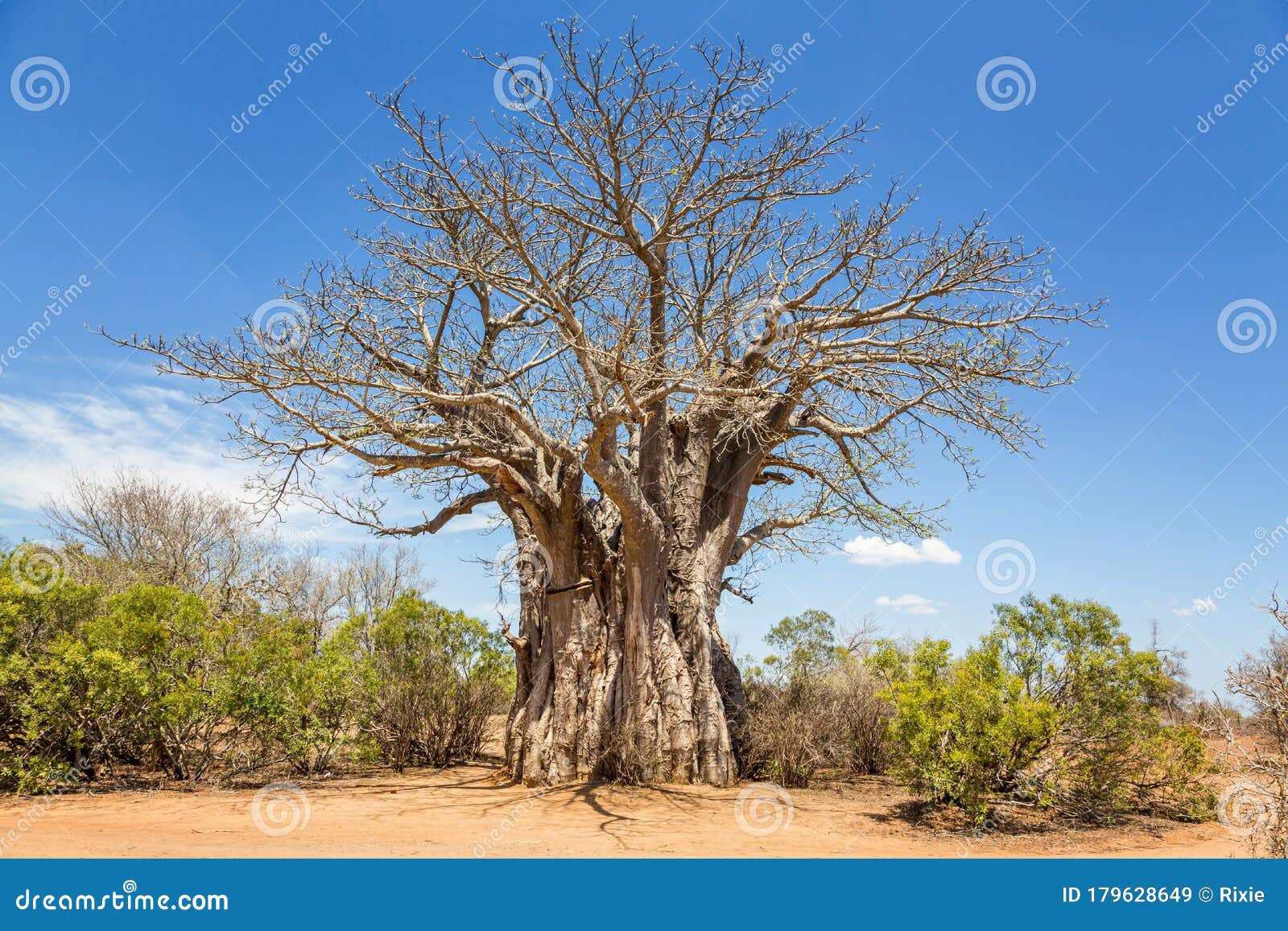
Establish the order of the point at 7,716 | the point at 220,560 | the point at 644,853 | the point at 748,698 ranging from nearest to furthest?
1. the point at 644,853
2. the point at 7,716
3. the point at 748,698
4. the point at 220,560

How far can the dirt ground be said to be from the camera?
6.17 meters

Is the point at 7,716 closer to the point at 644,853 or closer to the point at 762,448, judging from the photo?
the point at 644,853

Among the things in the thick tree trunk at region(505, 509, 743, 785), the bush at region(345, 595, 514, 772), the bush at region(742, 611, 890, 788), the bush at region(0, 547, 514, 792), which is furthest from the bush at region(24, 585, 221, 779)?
the bush at region(742, 611, 890, 788)

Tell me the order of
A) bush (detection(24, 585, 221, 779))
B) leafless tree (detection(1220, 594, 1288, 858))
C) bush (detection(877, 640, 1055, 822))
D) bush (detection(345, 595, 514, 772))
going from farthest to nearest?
bush (detection(345, 595, 514, 772))
bush (detection(24, 585, 221, 779))
bush (detection(877, 640, 1055, 822))
leafless tree (detection(1220, 594, 1288, 858))

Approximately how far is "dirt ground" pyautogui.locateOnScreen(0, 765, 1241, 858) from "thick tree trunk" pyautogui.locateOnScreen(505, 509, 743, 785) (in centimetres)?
40

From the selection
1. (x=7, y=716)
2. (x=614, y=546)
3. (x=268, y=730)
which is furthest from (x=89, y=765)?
(x=614, y=546)

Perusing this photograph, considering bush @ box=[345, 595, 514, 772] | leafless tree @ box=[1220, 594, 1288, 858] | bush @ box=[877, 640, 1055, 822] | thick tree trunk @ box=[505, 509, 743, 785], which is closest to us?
leafless tree @ box=[1220, 594, 1288, 858]

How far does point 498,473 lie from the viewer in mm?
9680

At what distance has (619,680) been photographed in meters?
9.66

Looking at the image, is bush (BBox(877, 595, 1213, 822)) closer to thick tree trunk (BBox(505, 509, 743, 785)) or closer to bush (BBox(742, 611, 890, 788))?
bush (BBox(742, 611, 890, 788))

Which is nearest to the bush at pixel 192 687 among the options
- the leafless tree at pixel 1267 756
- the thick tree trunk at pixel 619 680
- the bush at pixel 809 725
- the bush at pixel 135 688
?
the bush at pixel 135 688

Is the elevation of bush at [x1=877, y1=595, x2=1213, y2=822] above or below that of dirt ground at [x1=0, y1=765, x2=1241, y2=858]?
above

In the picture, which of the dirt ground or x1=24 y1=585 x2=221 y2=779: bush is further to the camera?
x1=24 y1=585 x2=221 y2=779: bush

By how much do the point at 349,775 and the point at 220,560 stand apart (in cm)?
1373
